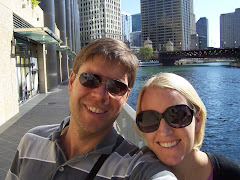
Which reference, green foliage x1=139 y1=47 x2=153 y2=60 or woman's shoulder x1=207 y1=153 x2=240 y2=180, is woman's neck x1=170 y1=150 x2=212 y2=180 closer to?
woman's shoulder x1=207 y1=153 x2=240 y2=180

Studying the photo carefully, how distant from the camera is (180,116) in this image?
5.29 feet

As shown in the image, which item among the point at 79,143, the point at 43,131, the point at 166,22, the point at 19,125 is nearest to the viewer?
the point at 79,143

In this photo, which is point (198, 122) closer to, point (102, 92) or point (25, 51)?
point (102, 92)

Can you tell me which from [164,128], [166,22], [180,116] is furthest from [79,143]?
[166,22]

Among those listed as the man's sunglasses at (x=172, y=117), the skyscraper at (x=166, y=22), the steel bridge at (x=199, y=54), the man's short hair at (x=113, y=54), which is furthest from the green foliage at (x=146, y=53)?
the man's sunglasses at (x=172, y=117)

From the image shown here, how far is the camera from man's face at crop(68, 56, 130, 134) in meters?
1.83

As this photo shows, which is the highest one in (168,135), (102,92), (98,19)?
(98,19)

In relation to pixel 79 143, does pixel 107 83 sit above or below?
above

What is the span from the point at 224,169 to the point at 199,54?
4516 inches

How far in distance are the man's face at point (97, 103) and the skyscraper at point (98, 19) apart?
395ft

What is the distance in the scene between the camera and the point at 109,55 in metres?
1.85

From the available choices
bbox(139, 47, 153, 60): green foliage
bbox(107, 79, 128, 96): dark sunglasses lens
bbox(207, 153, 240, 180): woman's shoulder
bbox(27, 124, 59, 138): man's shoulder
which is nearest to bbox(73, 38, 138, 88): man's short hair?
bbox(107, 79, 128, 96): dark sunglasses lens

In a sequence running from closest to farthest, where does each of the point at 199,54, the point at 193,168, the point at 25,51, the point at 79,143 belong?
the point at 193,168
the point at 79,143
the point at 25,51
the point at 199,54

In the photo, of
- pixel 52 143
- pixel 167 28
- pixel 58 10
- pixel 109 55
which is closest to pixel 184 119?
pixel 109 55
